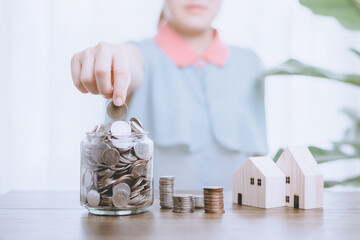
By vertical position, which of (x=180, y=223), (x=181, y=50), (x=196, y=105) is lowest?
(x=180, y=223)

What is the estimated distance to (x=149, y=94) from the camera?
1516mm

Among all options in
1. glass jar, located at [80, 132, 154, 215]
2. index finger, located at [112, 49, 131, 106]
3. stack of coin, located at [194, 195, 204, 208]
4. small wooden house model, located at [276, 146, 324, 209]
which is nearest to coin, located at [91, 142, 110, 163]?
glass jar, located at [80, 132, 154, 215]

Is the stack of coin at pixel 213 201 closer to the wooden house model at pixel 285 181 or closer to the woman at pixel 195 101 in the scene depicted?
the wooden house model at pixel 285 181

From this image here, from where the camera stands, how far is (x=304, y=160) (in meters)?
0.78

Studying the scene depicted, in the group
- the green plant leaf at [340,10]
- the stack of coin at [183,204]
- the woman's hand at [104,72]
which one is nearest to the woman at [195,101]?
the green plant leaf at [340,10]

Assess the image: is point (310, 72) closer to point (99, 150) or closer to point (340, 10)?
point (340, 10)

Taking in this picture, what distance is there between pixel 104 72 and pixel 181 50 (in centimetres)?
81

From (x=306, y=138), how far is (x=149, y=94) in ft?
3.49

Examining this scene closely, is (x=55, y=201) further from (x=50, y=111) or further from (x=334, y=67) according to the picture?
(x=334, y=67)

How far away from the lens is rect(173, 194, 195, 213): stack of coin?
72cm

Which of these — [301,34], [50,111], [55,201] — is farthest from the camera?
[301,34]

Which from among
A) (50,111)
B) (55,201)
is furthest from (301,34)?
(55,201)

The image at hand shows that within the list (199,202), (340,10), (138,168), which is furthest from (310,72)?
(138,168)

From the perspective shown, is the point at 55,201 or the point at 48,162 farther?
the point at 48,162
